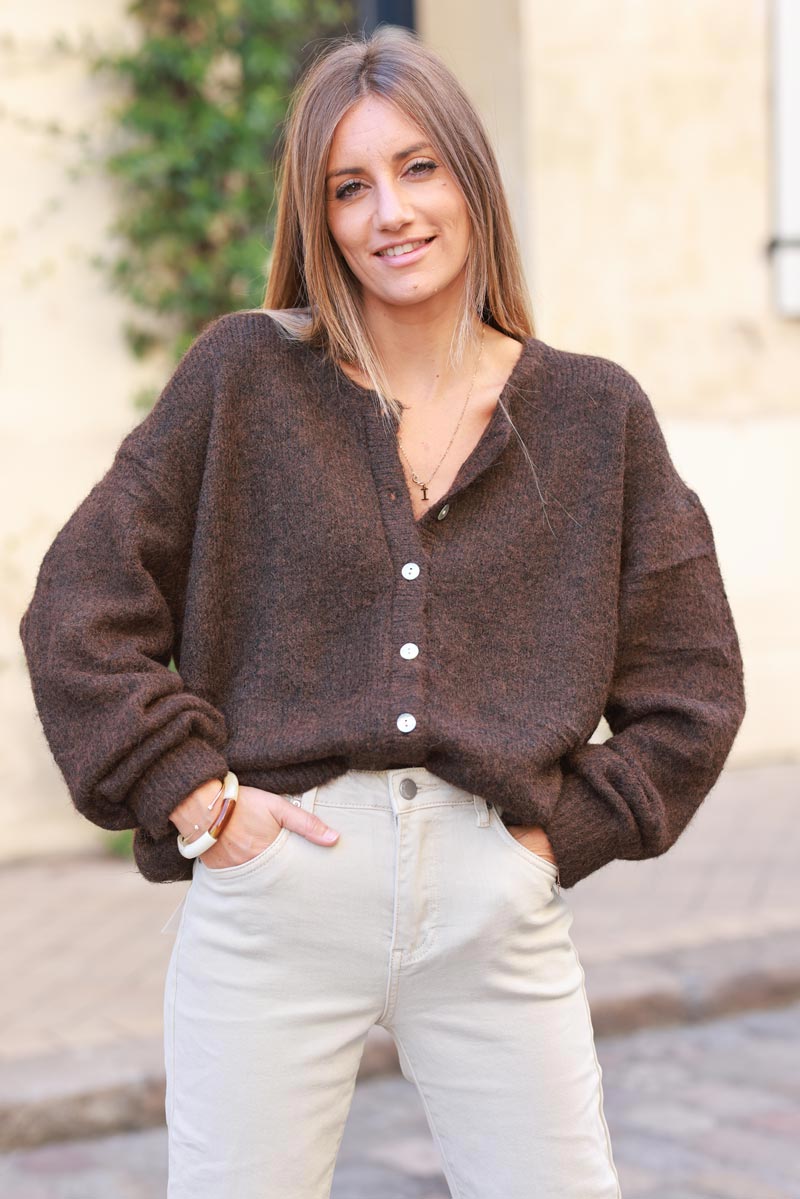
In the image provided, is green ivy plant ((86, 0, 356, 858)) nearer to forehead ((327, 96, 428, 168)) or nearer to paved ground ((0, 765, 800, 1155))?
paved ground ((0, 765, 800, 1155))

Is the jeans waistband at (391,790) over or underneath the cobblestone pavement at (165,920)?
over

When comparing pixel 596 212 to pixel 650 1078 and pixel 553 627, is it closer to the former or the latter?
pixel 650 1078

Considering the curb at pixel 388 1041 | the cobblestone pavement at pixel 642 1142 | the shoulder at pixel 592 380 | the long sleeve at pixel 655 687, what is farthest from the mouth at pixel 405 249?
the curb at pixel 388 1041

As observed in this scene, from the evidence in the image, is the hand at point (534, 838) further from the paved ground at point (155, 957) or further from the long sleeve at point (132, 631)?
the paved ground at point (155, 957)

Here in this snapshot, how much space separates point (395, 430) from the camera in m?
2.07

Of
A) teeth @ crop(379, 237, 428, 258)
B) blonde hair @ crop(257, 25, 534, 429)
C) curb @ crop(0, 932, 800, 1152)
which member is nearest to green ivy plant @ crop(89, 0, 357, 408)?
curb @ crop(0, 932, 800, 1152)

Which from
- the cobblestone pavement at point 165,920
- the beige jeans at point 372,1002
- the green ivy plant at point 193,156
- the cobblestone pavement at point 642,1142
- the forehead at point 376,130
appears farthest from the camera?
the green ivy plant at point 193,156

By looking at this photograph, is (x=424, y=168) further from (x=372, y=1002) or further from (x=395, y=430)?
(x=372, y=1002)

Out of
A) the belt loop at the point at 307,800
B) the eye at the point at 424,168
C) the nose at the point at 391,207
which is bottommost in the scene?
the belt loop at the point at 307,800

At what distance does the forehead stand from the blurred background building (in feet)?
13.4

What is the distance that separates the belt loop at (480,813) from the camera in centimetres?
196

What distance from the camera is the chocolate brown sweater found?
193 centimetres

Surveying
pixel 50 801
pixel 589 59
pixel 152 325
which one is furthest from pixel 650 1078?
pixel 589 59

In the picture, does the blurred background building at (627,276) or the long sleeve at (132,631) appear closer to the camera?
the long sleeve at (132,631)
